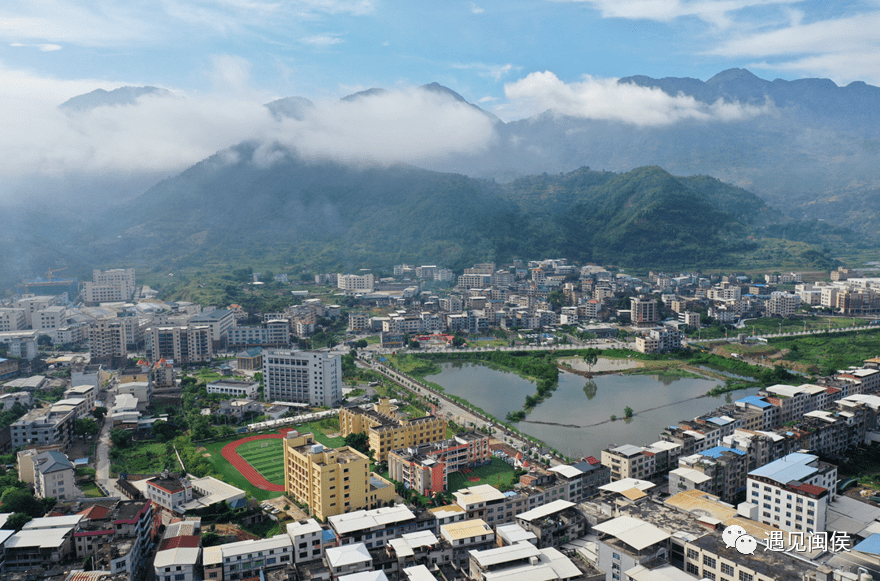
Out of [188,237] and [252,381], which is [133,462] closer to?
[252,381]

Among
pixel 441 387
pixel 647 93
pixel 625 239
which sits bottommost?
pixel 441 387

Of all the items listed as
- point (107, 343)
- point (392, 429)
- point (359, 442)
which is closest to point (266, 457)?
point (359, 442)

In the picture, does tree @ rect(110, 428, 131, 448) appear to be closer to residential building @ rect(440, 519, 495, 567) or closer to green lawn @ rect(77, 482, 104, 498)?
green lawn @ rect(77, 482, 104, 498)

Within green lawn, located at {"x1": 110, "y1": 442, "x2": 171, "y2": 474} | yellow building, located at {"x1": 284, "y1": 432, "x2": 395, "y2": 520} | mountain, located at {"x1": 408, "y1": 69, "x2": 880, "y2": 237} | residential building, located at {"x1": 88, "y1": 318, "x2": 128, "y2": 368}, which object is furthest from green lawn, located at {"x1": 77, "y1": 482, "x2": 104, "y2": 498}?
mountain, located at {"x1": 408, "y1": 69, "x2": 880, "y2": 237}

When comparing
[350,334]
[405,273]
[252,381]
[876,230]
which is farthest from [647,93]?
[252,381]

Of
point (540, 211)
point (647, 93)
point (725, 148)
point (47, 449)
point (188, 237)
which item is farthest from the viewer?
point (647, 93)
